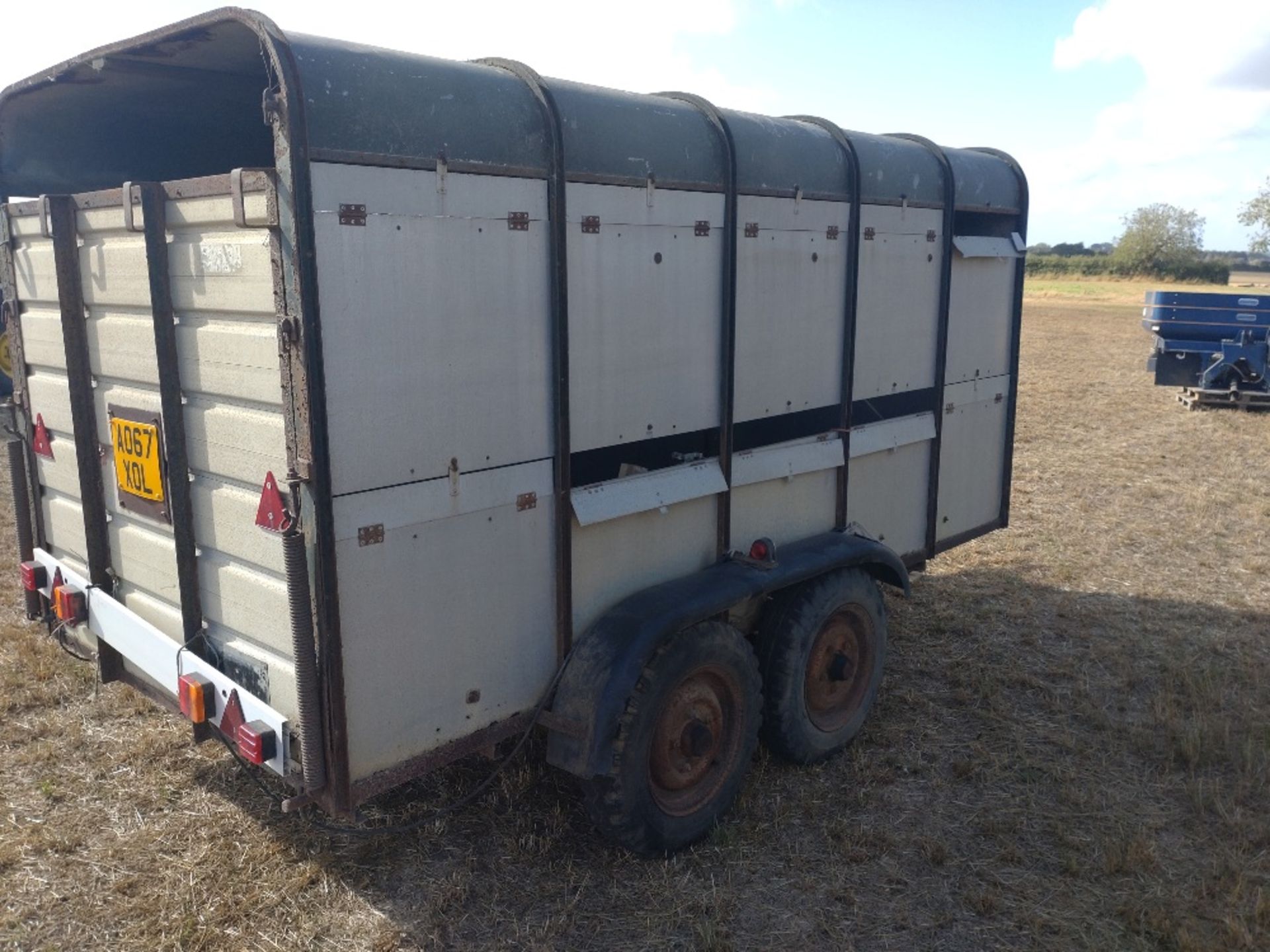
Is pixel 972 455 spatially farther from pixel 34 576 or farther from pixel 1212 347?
pixel 1212 347

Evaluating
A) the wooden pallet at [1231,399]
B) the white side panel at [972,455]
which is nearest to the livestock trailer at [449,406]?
the white side panel at [972,455]

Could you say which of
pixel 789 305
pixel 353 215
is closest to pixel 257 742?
pixel 353 215

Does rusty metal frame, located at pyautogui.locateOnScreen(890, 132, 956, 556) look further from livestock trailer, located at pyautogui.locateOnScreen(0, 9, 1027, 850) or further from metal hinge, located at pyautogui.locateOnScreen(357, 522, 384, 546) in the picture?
metal hinge, located at pyautogui.locateOnScreen(357, 522, 384, 546)

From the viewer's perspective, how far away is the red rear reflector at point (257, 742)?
323 cm

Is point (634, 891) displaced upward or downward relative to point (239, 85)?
downward

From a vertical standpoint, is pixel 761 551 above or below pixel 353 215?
below

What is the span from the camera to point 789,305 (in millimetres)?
4676

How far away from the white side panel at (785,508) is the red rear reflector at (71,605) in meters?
2.80

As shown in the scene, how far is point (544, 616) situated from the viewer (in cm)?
379

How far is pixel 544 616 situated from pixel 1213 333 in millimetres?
15932

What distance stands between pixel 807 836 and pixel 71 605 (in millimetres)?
3259

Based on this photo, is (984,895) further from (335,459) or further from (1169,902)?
(335,459)

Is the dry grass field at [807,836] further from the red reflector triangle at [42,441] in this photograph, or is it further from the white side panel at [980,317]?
the white side panel at [980,317]

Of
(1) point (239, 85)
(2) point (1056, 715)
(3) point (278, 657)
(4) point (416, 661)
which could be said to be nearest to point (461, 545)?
(4) point (416, 661)
